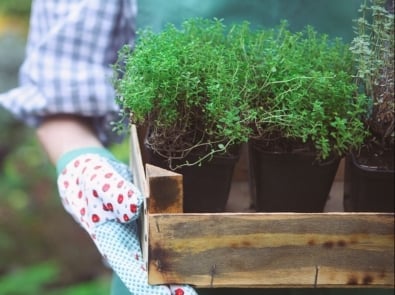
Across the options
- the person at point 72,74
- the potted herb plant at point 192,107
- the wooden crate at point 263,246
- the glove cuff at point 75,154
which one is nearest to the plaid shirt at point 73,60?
the person at point 72,74

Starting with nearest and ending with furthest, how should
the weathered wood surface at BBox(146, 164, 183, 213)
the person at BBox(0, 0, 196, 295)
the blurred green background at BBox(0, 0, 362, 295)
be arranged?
the weathered wood surface at BBox(146, 164, 183, 213) → the person at BBox(0, 0, 196, 295) → the blurred green background at BBox(0, 0, 362, 295)

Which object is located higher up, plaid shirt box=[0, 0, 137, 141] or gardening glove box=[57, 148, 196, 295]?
plaid shirt box=[0, 0, 137, 141]

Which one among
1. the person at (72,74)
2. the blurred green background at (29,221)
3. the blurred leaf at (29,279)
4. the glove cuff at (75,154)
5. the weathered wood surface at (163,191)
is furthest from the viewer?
the blurred green background at (29,221)

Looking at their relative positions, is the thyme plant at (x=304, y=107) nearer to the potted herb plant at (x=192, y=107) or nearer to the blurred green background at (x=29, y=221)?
the potted herb plant at (x=192, y=107)

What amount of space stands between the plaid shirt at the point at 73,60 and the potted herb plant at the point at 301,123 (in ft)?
1.18

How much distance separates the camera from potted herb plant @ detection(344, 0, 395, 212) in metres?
0.80

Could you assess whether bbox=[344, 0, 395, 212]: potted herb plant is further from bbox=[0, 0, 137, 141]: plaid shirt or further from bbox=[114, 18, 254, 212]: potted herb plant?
bbox=[0, 0, 137, 141]: plaid shirt

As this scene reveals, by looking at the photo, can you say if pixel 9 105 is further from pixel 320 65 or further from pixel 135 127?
pixel 320 65

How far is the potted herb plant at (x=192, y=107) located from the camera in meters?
0.83

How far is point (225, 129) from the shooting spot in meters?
0.82

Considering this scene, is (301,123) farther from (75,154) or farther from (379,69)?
(75,154)

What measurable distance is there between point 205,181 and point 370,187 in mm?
180

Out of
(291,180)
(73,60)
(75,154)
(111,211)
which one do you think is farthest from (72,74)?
(291,180)

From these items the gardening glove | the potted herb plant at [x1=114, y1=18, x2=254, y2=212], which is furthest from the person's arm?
the potted herb plant at [x1=114, y1=18, x2=254, y2=212]
